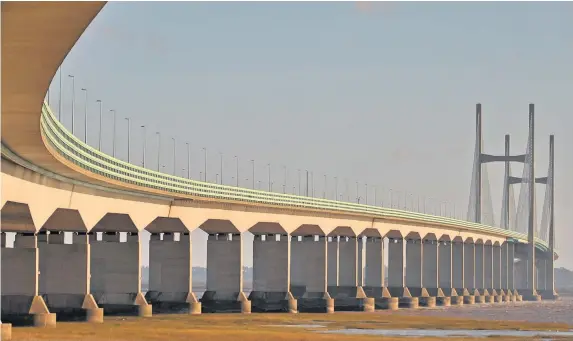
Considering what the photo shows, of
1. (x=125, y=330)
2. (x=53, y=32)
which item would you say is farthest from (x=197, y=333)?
(x=53, y=32)

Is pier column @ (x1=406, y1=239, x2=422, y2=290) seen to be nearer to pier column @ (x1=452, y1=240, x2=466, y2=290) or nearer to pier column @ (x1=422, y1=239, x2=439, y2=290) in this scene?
pier column @ (x1=422, y1=239, x2=439, y2=290)

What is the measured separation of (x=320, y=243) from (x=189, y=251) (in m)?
28.6

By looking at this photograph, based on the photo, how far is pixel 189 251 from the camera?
108 m

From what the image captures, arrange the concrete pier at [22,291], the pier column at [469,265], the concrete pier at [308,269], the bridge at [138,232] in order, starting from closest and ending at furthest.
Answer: the bridge at [138,232], the concrete pier at [22,291], the concrete pier at [308,269], the pier column at [469,265]

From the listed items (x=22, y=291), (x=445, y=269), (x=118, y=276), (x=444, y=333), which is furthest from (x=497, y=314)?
(x=22, y=291)

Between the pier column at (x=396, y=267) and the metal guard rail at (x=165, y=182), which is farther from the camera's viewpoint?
the pier column at (x=396, y=267)

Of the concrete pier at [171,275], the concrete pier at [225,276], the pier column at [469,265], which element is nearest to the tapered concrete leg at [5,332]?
the concrete pier at [171,275]

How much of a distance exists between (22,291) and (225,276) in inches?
1571

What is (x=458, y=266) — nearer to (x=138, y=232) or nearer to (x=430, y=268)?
(x=430, y=268)

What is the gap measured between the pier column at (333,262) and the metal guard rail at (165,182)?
4.79 meters

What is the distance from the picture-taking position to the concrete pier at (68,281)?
86562 millimetres

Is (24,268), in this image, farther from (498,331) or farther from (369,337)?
(498,331)

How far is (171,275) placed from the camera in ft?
352

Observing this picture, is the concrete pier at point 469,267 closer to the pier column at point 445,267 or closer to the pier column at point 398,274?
the pier column at point 445,267
